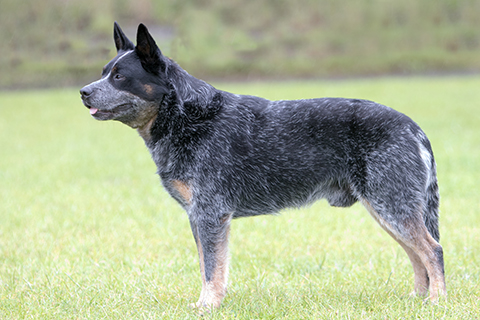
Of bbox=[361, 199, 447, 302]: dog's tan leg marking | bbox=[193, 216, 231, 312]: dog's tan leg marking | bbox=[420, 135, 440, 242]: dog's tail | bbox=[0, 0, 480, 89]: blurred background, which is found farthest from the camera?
bbox=[0, 0, 480, 89]: blurred background

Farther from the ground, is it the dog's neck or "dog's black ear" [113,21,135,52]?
"dog's black ear" [113,21,135,52]

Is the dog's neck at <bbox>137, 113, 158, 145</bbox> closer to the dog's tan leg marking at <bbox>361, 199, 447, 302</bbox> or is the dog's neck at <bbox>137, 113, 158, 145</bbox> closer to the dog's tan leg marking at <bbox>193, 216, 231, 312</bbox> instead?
the dog's tan leg marking at <bbox>193, 216, 231, 312</bbox>

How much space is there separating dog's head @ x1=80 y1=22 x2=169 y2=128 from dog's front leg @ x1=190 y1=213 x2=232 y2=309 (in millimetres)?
892

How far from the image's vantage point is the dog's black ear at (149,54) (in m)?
3.60

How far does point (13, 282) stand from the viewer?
441 cm

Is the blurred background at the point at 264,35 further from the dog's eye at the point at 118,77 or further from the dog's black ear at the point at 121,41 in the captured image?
the dog's eye at the point at 118,77

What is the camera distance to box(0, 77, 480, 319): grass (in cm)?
376

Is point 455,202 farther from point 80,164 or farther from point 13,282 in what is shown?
point 80,164

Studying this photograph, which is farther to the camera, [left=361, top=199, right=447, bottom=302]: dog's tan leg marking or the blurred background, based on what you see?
the blurred background

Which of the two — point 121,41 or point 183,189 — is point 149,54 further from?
point 183,189

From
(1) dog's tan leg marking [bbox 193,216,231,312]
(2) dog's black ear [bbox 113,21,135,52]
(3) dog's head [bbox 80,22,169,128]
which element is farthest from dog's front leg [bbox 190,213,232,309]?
(2) dog's black ear [bbox 113,21,135,52]

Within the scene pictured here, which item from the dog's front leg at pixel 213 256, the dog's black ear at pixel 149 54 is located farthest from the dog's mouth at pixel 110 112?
the dog's front leg at pixel 213 256

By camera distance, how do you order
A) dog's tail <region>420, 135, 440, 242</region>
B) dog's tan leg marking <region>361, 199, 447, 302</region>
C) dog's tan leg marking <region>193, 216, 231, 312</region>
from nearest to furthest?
dog's tan leg marking <region>361, 199, 447, 302</region> < dog's tan leg marking <region>193, 216, 231, 312</region> < dog's tail <region>420, 135, 440, 242</region>

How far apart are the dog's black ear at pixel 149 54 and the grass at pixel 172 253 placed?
68.1 inches
